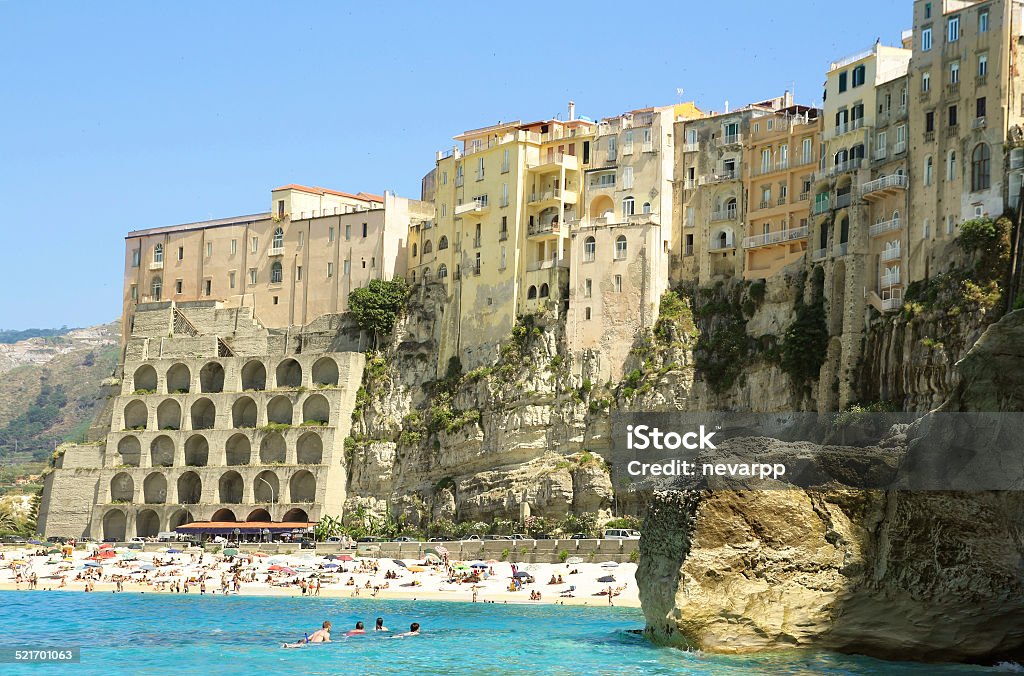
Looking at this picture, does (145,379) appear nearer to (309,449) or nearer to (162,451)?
(162,451)

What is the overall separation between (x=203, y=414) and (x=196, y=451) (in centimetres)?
264

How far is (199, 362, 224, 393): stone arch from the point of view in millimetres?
98500

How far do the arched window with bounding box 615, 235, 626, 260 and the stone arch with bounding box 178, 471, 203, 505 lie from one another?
3146 cm

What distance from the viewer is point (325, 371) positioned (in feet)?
312

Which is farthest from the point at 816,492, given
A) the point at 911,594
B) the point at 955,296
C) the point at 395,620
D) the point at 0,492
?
the point at 0,492

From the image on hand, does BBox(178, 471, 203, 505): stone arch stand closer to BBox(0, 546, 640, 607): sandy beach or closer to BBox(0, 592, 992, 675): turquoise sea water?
BBox(0, 546, 640, 607): sandy beach

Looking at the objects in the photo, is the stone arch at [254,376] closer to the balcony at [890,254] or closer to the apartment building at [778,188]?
the apartment building at [778,188]

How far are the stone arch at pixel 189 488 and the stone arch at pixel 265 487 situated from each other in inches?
173

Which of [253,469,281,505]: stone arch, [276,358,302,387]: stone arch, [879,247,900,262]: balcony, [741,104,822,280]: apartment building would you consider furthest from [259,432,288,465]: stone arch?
[879,247,900,262]: balcony

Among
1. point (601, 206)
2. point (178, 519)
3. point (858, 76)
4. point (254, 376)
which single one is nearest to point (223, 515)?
point (178, 519)

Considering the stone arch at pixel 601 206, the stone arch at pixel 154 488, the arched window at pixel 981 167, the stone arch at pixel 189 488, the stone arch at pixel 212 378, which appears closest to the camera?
the arched window at pixel 981 167

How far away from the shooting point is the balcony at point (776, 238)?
3022 inches

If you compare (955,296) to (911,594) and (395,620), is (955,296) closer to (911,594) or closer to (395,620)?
(395,620)

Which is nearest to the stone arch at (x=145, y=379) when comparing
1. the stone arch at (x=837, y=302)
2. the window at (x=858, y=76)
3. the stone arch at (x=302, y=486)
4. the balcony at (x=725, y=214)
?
the stone arch at (x=302, y=486)
